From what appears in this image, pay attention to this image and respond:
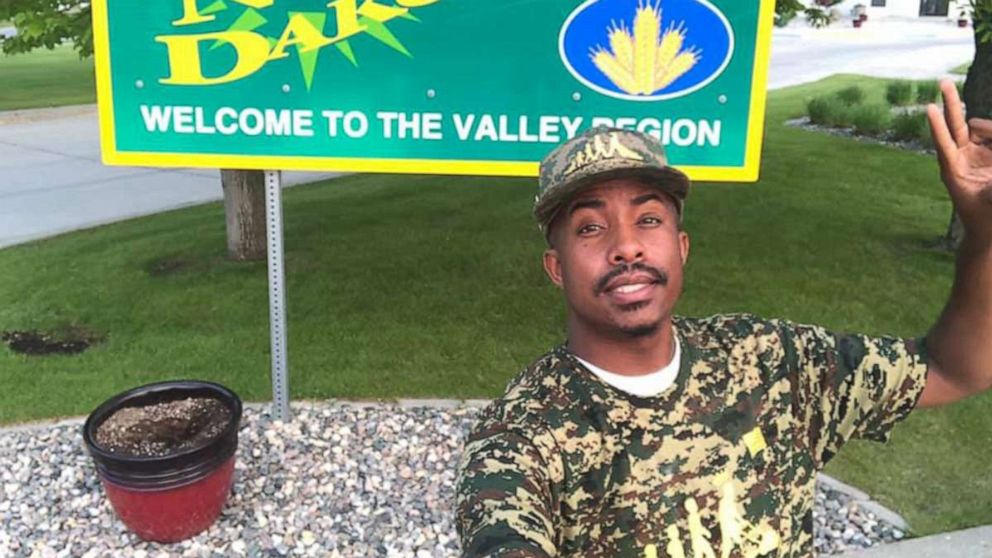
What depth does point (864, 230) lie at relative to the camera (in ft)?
25.2

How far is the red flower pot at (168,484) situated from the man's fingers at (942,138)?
2.51 metres

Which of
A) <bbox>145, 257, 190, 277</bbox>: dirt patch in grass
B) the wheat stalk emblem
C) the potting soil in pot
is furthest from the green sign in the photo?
<bbox>145, 257, 190, 277</bbox>: dirt patch in grass

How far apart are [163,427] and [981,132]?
9.59 feet

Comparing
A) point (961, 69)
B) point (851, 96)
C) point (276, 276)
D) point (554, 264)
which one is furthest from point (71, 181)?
point (961, 69)

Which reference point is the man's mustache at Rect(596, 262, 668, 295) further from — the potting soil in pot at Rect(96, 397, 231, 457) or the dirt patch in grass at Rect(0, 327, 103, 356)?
the dirt patch in grass at Rect(0, 327, 103, 356)

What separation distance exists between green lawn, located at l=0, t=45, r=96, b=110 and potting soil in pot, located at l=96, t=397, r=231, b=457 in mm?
13349

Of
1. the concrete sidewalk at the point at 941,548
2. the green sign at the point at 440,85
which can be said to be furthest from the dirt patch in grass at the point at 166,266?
the concrete sidewalk at the point at 941,548

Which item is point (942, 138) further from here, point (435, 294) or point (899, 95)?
point (899, 95)

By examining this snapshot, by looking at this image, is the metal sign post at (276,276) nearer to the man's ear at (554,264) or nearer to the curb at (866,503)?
the curb at (866,503)

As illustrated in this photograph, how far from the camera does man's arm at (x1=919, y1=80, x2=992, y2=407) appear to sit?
1591mm

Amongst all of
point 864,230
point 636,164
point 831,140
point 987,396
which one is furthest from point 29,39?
point 831,140

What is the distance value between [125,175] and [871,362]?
10865 millimetres

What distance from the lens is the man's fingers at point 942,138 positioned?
5.23 feet

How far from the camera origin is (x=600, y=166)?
57.6 inches
